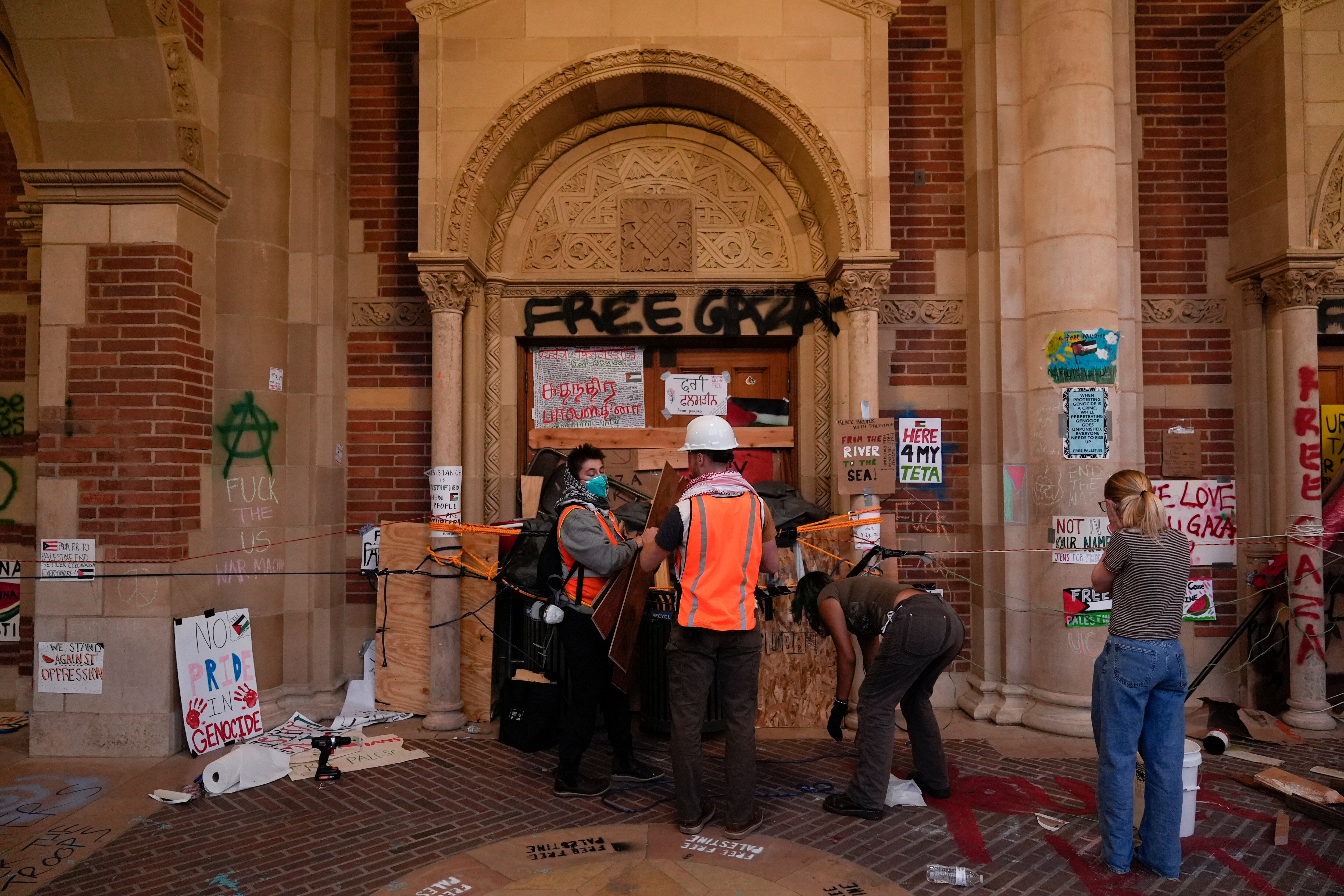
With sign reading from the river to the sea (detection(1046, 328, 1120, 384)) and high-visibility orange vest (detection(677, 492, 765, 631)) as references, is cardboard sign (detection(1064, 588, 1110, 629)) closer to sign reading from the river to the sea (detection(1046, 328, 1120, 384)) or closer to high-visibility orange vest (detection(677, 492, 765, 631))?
sign reading from the river to the sea (detection(1046, 328, 1120, 384))

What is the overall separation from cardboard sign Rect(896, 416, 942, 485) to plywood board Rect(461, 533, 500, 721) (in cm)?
348

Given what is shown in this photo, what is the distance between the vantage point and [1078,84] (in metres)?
6.02

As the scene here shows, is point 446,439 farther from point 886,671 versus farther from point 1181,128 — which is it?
point 1181,128

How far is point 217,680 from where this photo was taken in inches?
224

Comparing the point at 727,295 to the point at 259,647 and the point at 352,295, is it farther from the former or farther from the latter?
the point at 259,647

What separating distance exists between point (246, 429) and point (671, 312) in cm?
360

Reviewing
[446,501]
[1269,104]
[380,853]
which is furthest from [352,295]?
[1269,104]

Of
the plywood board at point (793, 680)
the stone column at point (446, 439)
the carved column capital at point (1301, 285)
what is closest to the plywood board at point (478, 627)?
the stone column at point (446, 439)

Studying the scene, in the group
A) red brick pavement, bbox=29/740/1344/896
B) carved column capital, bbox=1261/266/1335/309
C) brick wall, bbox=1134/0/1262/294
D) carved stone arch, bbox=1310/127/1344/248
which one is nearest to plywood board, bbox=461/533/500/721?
red brick pavement, bbox=29/740/1344/896

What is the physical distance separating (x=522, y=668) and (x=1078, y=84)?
6.21 meters

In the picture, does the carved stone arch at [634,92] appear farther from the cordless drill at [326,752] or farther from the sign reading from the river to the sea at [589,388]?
the cordless drill at [326,752]

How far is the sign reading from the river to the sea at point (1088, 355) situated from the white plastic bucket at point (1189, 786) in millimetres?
2780

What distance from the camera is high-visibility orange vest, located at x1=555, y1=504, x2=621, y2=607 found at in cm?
476

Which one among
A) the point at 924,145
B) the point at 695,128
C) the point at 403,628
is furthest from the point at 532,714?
the point at 924,145
